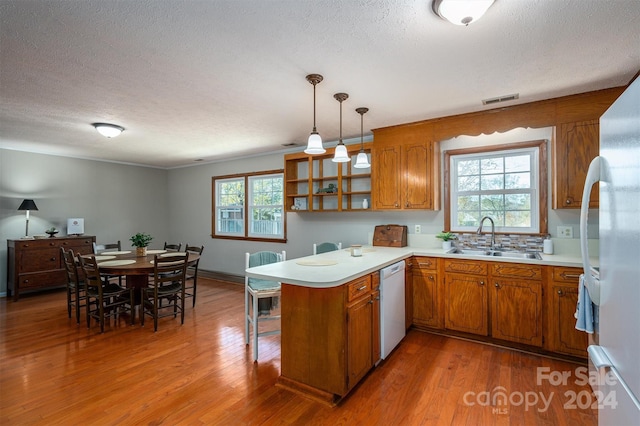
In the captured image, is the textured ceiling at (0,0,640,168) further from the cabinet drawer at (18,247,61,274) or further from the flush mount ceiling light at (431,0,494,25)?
the cabinet drawer at (18,247,61,274)

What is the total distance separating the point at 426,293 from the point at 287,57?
8.74ft

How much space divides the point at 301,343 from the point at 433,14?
2.25 m

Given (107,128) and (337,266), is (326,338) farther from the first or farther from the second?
(107,128)

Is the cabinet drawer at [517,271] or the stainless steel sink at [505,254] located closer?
the cabinet drawer at [517,271]

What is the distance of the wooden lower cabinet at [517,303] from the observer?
9.14 feet

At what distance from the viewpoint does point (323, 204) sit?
468 centimetres

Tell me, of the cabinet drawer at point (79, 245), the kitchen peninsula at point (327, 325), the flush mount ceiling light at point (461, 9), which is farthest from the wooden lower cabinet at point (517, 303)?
the cabinet drawer at point (79, 245)

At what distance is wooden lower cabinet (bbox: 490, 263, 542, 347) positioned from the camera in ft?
9.14

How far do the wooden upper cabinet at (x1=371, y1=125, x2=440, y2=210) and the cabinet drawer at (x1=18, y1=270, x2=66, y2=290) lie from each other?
17.2 ft

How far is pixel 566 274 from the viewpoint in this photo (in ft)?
8.70

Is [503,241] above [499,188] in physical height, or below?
below

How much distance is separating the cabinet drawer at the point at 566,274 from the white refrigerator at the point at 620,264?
5.68ft

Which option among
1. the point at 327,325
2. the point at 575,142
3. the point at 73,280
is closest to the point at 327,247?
the point at 327,325

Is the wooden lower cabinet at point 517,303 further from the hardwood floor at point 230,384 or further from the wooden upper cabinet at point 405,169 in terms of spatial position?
the wooden upper cabinet at point 405,169
